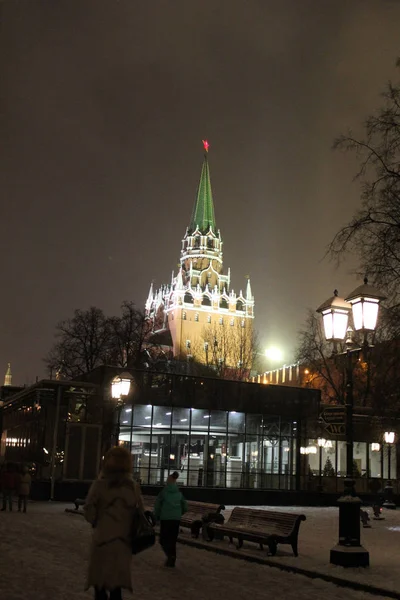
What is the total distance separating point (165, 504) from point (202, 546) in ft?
12.9

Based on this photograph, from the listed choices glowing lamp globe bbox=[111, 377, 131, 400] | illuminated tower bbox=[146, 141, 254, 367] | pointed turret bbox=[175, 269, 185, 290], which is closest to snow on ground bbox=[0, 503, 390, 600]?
glowing lamp globe bbox=[111, 377, 131, 400]

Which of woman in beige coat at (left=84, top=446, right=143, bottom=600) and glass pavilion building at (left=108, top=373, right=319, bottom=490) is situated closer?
woman in beige coat at (left=84, top=446, right=143, bottom=600)

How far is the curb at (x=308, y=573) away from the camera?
10656 mm

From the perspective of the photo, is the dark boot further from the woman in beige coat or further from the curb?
the woman in beige coat

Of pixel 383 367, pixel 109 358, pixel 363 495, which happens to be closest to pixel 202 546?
pixel 383 367

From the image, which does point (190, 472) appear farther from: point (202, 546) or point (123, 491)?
point (123, 491)

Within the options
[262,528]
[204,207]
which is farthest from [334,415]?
[204,207]

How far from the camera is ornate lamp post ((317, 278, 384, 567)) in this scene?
42.7 ft

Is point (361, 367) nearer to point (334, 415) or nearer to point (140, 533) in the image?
point (334, 415)

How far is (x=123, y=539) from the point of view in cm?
652

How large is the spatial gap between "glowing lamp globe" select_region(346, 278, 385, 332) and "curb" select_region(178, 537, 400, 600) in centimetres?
460

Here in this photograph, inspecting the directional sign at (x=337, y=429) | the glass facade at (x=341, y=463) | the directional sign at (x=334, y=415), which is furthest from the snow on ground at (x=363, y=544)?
the glass facade at (x=341, y=463)

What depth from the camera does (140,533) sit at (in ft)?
21.8

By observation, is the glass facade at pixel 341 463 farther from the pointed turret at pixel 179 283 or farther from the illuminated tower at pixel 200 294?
the pointed turret at pixel 179 283
